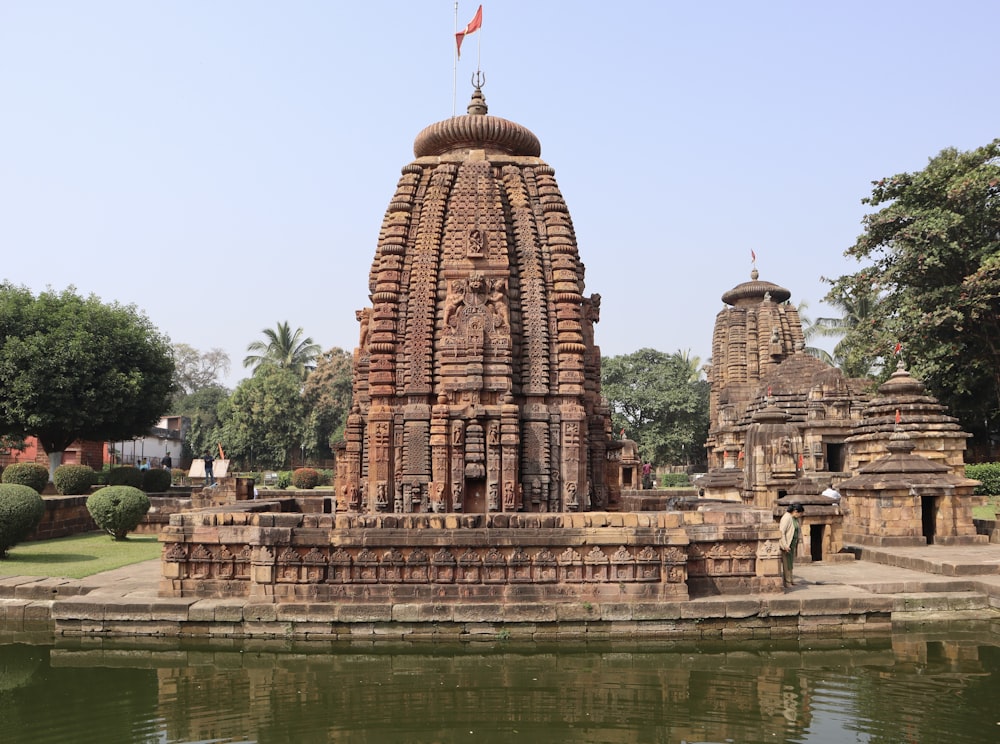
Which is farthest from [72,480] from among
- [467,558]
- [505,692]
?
[505,692]

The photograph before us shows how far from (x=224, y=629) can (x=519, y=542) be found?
3.74 m

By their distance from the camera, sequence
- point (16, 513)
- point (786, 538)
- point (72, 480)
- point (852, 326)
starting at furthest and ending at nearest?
point (852, 326) < point (72, 480) < point (16, 513) < point (786, 538)

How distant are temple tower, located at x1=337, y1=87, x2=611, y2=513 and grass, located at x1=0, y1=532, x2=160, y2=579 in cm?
433

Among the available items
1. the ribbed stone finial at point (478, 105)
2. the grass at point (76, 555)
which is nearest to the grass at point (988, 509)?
the ribbed stone finial at point (478, 105)

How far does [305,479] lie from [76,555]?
73.0ft

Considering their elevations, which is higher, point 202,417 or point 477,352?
point 202,417

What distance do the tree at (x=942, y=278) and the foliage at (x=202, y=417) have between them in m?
35.2

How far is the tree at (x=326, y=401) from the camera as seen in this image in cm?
4628

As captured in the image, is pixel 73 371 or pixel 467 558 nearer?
pixel 467 558

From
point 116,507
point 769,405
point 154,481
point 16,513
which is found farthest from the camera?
point 769,405

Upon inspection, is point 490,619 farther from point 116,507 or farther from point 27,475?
point 27,475

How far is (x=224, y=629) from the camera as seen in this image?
9422mm

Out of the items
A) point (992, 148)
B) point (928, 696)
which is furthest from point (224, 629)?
point (992, 148)

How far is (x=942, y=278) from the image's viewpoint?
85.9 feet
